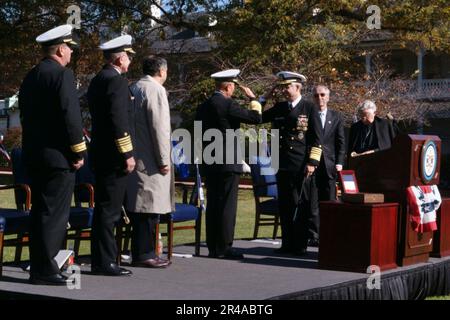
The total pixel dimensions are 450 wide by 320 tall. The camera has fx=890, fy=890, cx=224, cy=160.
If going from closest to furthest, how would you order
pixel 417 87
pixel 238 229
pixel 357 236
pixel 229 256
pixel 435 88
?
1. pixel 357 236
2. pixel 229 256
3. pixel 238 229
4. pixel 417 87
5. pixel 435 88

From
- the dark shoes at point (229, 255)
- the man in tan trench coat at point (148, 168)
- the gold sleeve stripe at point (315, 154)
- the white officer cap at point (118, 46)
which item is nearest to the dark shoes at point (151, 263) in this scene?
the man in tan trench coat at point (148, 168)

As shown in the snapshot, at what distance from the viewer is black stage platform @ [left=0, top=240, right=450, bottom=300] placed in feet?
19.3

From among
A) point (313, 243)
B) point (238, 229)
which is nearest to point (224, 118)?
point (313, 243)

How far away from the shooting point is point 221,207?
8.06m

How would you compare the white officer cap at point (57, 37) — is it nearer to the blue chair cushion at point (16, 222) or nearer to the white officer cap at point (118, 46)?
the white officer cap at point (118, 46)

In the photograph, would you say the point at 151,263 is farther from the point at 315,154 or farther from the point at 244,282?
the point at 315,154

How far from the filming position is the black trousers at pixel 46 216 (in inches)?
246

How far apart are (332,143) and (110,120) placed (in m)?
3.31

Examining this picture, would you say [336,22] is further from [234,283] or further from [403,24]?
[234,283]

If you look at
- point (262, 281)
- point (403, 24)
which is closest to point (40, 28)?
point (403, 24)

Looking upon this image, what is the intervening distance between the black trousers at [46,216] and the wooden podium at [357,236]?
7.36 ft

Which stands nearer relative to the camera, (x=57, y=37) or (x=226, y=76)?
(x=57, y=37)

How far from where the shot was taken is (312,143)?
27.9 feet

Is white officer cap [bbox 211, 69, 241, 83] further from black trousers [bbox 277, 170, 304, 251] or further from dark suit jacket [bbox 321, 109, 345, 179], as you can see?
dark suit jacket [bbox 321, 109, 345, 179]
